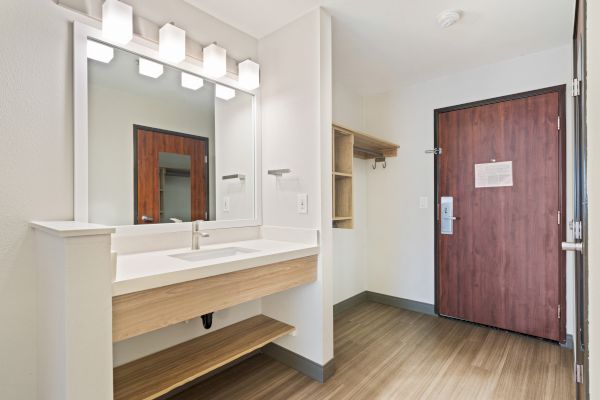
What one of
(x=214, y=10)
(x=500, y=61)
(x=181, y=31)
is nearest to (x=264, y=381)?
(x=181, y=31)

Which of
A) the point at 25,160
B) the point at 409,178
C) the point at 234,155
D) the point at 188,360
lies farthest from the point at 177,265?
the point at 409,178

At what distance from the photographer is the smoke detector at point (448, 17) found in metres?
1.92

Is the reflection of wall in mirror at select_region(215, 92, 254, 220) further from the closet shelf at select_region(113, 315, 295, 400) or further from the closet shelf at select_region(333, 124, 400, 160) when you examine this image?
the closet shelf at select_region(333, 124, 400, 160)

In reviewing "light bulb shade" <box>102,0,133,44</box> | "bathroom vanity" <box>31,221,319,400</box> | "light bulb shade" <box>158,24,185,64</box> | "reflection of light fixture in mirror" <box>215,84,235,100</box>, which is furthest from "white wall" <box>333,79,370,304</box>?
"light bulb shade" <box>102,0,133,44</box>

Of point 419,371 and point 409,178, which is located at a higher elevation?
point 409,178

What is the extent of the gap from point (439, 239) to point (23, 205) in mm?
3076

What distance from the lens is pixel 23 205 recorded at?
126 centimetres

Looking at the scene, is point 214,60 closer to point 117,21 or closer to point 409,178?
point 117,21

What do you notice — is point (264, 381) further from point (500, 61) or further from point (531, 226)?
point (500, 61)

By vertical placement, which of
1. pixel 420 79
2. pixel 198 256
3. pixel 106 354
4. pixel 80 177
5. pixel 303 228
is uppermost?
pixel 420 79

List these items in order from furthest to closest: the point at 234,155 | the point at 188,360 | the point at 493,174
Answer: the point at 493,174, the point at 234,155, the point at 188,360

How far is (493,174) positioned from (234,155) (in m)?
2.25

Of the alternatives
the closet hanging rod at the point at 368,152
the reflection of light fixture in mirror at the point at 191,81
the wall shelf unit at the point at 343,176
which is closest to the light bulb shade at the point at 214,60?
the reflection of light fixture in mirror at the point at 191,81

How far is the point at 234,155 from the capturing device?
218 cm
